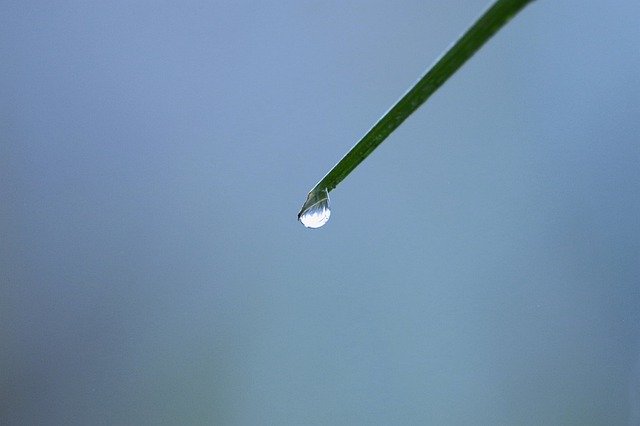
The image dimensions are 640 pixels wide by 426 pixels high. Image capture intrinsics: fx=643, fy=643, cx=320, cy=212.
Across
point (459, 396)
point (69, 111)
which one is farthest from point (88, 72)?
point (459, 396)

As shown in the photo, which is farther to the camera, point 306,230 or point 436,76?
point 306,230

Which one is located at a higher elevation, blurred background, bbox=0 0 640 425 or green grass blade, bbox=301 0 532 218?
blurred background, bbox=0 0 640 425

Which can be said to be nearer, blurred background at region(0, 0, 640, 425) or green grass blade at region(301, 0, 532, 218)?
green grass blade at region(301, 0, 532, 218)

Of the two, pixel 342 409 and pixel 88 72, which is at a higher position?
pixel 88 72

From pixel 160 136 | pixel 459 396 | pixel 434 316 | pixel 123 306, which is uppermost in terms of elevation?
pixel 160 136

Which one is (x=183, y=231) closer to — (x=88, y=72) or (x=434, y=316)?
(x=88, y=72)
